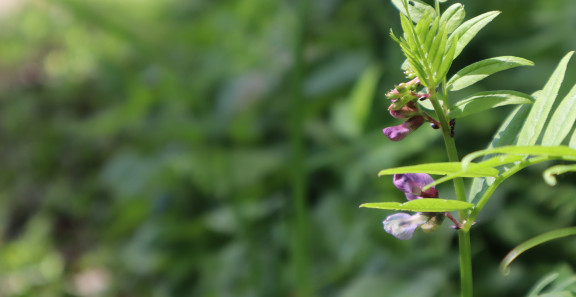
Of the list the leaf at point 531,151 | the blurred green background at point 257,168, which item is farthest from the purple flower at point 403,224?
the blurred green background at point 257,168

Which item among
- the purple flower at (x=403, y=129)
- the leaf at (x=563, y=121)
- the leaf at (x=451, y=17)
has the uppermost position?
the leaf at (x=451, y=17)

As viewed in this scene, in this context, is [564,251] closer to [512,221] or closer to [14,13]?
[512,221]

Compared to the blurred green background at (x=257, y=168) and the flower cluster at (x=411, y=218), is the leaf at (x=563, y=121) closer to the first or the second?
the flower cluster at (x=411, y=218)

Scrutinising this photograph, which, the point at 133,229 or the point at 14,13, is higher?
the point at 14,13

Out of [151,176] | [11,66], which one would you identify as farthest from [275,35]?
[11,66]

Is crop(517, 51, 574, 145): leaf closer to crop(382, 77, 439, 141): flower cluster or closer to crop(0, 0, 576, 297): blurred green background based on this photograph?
crop(382, 77, 439, 141): flower cluster

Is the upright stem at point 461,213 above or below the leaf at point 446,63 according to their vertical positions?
below

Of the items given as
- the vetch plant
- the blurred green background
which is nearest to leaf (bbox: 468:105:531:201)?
the vetch plant
